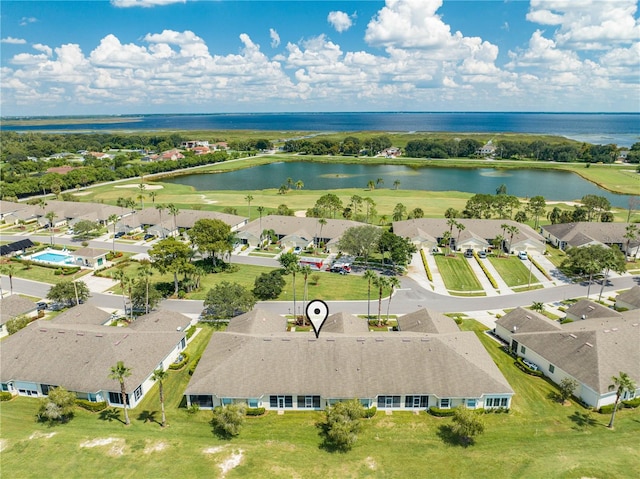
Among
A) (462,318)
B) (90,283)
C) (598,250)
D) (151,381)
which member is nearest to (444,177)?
(598,250)

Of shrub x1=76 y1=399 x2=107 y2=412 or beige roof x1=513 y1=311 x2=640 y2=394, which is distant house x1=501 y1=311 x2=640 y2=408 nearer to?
beige roof x1=513 y1=311 x2=640 y2=394

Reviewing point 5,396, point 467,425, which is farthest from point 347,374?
point 5,396

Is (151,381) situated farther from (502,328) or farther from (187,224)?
(187,224)

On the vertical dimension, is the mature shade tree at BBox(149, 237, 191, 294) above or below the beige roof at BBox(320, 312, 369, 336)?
above

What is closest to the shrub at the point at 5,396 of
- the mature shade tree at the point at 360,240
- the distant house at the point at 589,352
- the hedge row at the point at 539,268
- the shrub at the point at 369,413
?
the shrub at the point at 369,413

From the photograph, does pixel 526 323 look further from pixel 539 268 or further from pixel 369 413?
pixel 539 268

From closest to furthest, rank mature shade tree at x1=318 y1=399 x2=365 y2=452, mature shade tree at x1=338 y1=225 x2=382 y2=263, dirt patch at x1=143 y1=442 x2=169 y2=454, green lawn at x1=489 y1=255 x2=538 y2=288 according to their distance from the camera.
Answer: dirt patch at x1=143 y1=442 x2=169 y2=454
mature shade tree at x1=318 y1=399 x2=365 y2=452
green lawn at x1=489 y1=255 x2=538 y2=288
mature shade tree at x1=338 y1=225 x2=382 y2=263

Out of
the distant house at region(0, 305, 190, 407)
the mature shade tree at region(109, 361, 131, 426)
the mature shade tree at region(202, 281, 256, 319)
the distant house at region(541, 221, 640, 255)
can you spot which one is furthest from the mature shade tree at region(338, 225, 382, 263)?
the mature shade tree at region(109, 361, 131, 426)
